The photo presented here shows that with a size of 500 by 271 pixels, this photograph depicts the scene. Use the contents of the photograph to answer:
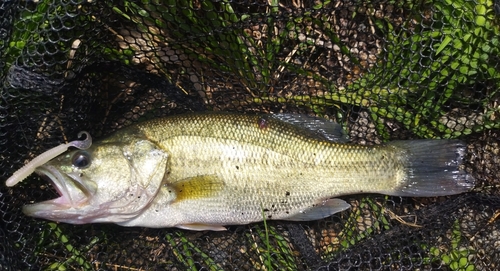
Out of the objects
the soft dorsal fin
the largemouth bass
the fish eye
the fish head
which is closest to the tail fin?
the largemouth bass

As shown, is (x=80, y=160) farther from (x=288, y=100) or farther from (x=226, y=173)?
(x=288, y=100)

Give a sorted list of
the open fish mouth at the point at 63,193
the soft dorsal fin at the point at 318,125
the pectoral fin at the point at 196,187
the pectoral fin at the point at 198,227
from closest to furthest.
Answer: the open fish mouth at the point at 63,193 → the pectoral fin at the point at 196,187 → the pectoral fin at the point at 198,227 → the soft dorsal fin at the point at 318,125

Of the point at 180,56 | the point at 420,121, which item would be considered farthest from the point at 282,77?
the point at 420,121

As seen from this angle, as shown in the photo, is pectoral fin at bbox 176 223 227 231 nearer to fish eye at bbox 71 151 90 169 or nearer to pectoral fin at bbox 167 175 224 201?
pectoral fin at bbox 167 175 224 201

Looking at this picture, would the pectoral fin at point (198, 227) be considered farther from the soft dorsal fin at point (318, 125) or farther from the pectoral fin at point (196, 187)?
the soft dorsal fin at point (318, 125)

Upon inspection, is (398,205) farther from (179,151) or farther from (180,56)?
(180,56)

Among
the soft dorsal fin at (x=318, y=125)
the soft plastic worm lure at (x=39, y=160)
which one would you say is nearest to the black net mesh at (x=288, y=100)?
the soft dorsal fin at (x=318, y=125)

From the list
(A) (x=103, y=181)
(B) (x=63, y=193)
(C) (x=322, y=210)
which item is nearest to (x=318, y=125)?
(C) (x=322, y=210)
